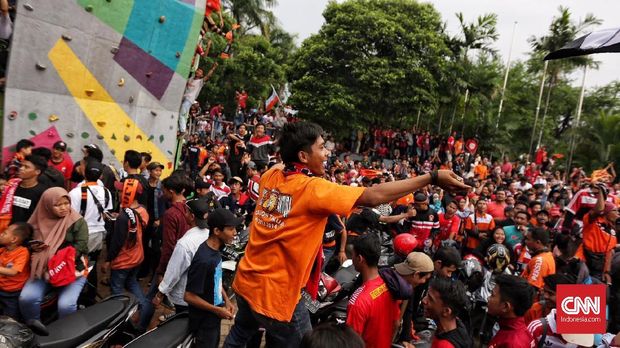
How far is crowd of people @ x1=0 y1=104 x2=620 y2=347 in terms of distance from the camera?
7.95 ft

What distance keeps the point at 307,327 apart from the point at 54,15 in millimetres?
7171

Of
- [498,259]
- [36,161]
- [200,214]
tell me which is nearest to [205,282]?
[200,214]

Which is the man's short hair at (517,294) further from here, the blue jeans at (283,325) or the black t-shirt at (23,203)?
the black t-shirt at (23,203)

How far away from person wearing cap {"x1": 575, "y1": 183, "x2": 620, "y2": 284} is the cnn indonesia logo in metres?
4.12

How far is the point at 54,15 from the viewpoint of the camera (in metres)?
7.23

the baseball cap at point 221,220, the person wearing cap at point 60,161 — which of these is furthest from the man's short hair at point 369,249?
the person wearing cap at point 60,161

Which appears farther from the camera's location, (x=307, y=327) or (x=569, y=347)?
(x=569, y=347)

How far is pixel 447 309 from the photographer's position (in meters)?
2.78

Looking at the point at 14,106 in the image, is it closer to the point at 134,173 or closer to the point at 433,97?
the point at 134,173


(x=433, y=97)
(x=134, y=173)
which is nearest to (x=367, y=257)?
(x=134, y=173)

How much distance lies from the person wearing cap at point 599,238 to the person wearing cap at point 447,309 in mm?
4308

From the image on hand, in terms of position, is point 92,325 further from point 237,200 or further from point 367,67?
point 367,67

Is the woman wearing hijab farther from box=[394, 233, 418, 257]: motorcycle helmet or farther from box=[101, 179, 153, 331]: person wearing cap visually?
box=[394, 233, 418, 257]: motorcycle helmet

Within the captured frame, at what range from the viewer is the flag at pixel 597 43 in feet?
7.87
